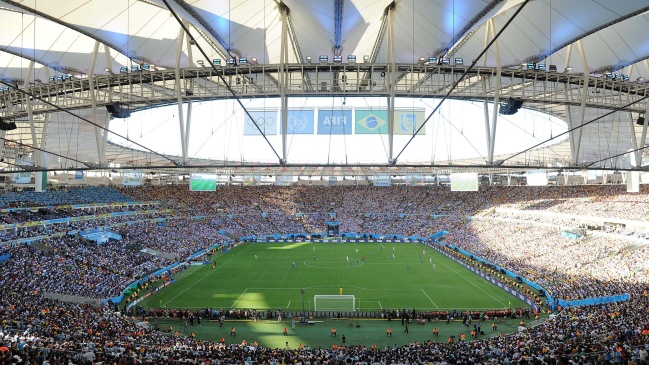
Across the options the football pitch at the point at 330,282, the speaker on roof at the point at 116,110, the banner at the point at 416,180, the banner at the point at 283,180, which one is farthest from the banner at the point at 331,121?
the banner at the point at 283,180

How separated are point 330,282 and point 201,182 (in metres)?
22.4

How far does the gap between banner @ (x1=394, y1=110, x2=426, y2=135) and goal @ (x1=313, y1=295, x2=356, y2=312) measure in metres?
12.7

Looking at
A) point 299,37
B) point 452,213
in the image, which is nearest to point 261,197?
point 452,213

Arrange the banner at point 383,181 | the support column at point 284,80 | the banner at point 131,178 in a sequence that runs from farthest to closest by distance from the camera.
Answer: the banner at point 383,181 → the banner at point 131,178 → the support column at point 284,80

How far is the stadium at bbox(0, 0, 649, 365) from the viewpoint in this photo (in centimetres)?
1686

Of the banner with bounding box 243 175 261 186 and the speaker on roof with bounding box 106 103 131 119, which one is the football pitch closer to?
the speaker on roof with bounding box 106 103 131 119

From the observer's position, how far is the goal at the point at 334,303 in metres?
28.7

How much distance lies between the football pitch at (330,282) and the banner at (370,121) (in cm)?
1283

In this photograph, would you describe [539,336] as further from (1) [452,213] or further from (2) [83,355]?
(1) [452,213]

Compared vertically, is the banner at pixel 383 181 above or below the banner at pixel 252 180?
below

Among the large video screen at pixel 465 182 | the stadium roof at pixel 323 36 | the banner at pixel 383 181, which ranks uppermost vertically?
the stadium roof at pixel 323 36

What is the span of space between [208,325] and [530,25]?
2353 centimetres

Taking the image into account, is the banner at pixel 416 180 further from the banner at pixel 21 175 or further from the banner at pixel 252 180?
the banner at pixel 21 175

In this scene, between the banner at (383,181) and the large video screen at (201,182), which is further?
the banner at (383,181)
